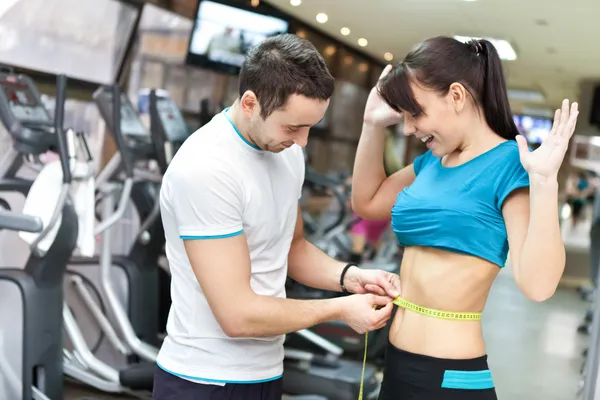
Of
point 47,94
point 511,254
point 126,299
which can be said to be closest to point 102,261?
point 126,299

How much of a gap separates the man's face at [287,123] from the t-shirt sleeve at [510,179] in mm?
436

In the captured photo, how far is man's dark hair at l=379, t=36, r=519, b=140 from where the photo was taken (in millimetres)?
1509

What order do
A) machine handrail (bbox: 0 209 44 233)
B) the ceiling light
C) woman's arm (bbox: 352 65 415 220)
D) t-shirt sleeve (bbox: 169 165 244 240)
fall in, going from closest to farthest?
t-shirt sleeve (bbox: 169 165 244 240) < woman's arm (bbox: 352 65 415 220) < machine handrail (bbox: 0 209 44 233) < the ceiling light

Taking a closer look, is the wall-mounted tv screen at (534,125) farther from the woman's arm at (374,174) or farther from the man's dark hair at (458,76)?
the man's dark hair at (458,76)

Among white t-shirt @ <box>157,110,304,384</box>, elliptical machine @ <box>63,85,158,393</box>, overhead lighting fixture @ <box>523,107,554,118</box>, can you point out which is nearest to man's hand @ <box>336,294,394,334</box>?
white t-shirt @ <box>157,110,304,384</box>

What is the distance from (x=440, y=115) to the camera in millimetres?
1517

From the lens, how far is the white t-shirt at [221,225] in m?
1.45

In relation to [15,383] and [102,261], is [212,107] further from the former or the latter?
[15,383]

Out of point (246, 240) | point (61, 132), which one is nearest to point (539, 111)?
point (61, 132)

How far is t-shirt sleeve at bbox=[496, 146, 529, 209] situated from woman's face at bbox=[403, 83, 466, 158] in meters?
0.14

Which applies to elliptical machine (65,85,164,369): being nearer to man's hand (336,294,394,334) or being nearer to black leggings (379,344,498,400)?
man's hand (336,294,394,334)

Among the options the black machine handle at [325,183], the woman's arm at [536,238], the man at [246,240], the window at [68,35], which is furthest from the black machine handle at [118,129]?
the woman's arm at [536,238]

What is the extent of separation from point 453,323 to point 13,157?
2.73 meters

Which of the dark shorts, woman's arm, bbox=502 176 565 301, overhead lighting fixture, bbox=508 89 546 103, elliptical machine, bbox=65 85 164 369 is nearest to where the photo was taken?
woman's arm, bbox=502 176 565 301
